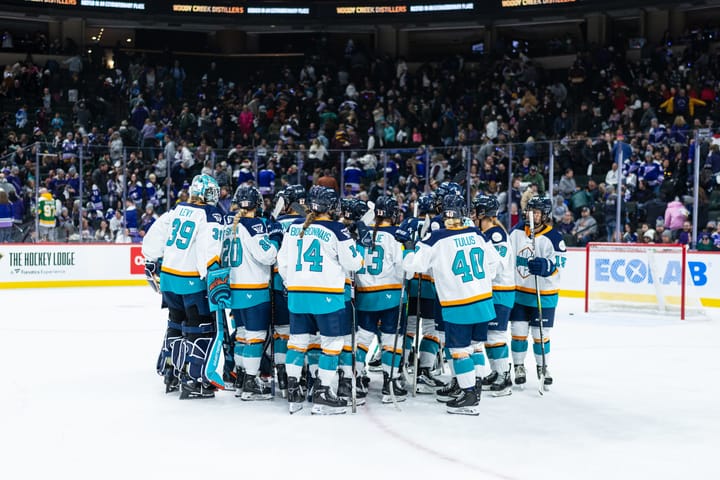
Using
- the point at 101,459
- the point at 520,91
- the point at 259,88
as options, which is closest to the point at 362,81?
the point at 259,88

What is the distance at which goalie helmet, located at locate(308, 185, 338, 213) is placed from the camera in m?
5.58

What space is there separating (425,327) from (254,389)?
142 centimetres

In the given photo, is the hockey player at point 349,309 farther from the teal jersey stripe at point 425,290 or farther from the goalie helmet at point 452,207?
the teal jersey stripe at point 425,290

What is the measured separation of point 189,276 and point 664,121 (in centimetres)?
1460

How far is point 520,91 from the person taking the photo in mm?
20719

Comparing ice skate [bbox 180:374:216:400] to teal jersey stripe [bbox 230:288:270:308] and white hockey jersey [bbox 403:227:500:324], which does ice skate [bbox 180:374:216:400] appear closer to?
teal jersey stripe [bbox 230:288:270:308]

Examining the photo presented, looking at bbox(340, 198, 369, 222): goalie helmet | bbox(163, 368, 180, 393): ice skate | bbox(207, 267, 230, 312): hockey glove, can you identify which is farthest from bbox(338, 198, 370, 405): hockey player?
bbox(163, 368, 180, 393): ice skate

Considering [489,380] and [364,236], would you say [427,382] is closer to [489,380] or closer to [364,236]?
[489,380]

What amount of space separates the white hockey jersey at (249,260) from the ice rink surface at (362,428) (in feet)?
2.47

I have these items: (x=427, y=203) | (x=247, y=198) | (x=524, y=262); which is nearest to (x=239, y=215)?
(x=247, y=198)

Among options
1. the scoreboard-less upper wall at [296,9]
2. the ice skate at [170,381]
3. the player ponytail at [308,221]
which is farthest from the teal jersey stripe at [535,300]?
the scoreboard-less upper wall at [296,9]

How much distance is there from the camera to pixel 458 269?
5.56m

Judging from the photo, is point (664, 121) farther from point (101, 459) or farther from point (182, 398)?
point (101, 459)

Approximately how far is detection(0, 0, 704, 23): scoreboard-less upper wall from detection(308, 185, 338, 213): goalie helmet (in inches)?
691
